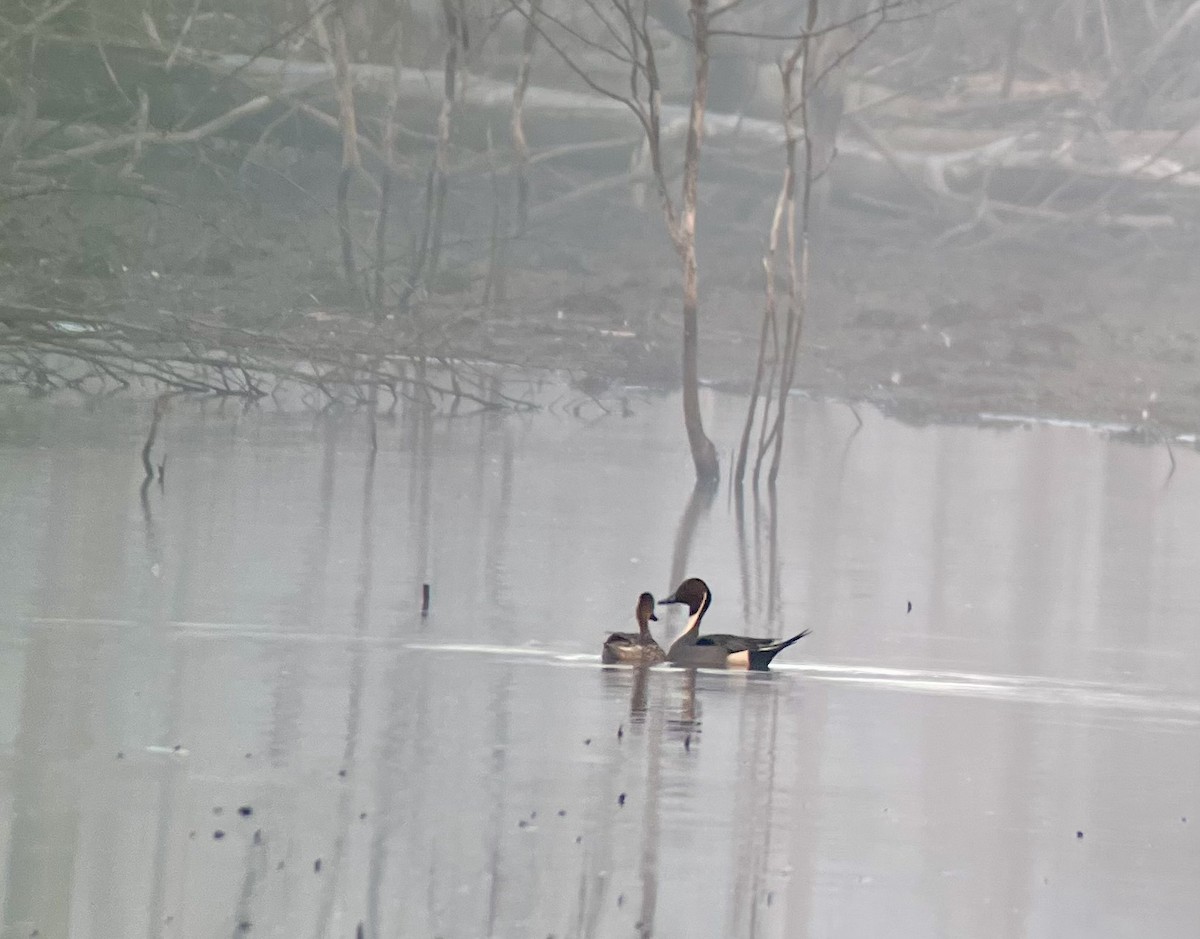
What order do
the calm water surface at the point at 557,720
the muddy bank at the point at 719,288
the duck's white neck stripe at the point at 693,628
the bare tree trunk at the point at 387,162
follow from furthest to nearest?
the muddy bank at the point at 719,288, the bare tree trunk at the point at 387,162, the duck's white neck stripe at the point at 693,628, the calm water surface at the point at 557,720

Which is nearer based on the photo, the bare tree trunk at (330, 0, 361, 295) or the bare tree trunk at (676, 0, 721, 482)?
the bare tree trunk at (676, 0, 721, 482)

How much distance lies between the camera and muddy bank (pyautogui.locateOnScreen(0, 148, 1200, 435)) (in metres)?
20.7

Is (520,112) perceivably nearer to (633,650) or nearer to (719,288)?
(719,288)

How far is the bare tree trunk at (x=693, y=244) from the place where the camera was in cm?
1290

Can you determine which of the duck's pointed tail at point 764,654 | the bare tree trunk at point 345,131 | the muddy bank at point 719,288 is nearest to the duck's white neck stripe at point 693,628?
the duck's pointed tail at point 764,654

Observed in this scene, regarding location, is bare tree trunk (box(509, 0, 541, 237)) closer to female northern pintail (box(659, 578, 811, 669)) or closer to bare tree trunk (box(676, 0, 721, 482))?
bare tree trunk (box(676, 0, 721, 482))

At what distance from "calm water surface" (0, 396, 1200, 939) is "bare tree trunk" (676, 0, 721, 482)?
3.95 ft

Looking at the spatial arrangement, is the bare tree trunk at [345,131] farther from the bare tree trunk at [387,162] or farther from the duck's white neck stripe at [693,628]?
the duck's white neck stripe at [693,628]

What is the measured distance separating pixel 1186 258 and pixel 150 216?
9829mm

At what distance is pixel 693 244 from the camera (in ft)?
43.7

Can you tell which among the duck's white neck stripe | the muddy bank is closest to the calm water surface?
the duck's white neck stripe

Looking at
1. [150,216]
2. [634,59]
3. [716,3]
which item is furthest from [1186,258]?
[634,59]

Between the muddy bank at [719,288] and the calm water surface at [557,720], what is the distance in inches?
338

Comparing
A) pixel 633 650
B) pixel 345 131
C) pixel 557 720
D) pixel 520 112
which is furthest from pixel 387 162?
pixel 557 720
